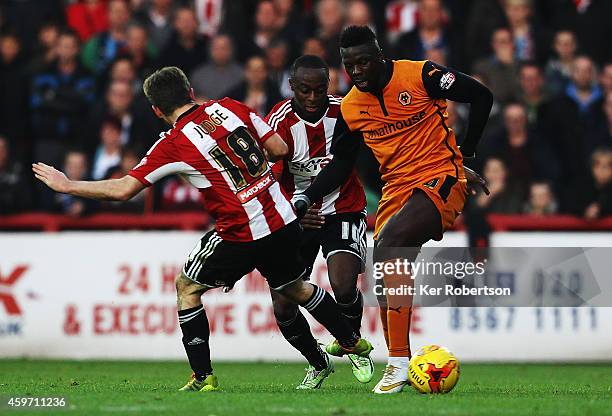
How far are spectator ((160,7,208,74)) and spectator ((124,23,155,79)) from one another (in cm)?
18

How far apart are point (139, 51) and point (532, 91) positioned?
16.9ft

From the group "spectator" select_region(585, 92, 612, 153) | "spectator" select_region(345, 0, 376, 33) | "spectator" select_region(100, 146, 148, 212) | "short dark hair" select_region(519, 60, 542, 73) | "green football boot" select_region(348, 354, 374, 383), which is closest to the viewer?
"green football boot" select_region(348, 354, 374, 383)

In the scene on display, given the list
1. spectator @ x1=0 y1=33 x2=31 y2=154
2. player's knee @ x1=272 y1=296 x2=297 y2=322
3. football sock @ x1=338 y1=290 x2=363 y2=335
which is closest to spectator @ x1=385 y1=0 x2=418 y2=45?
spectator @ x1=0 y1=33 x2=31 y2=154

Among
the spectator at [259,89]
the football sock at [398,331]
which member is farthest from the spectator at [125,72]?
the football sock at [398,331]

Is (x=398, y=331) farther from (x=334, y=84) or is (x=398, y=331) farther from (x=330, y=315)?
(x=334, y=84)

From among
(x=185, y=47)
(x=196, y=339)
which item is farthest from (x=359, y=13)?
(x=196, y=339)

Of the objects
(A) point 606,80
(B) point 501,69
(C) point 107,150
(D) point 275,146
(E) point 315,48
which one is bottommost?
(D) point 275,146

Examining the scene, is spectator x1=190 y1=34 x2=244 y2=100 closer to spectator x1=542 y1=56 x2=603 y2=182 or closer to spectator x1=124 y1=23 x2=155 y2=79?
spectator x1=124 y1=23 x2=155 y2=79

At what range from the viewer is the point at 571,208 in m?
14.5

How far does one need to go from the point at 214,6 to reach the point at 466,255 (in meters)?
5.59

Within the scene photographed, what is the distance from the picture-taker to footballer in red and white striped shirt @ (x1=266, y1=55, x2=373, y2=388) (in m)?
9.80

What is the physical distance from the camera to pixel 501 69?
620 inches

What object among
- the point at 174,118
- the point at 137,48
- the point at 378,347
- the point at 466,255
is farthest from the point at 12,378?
the point at 137,48

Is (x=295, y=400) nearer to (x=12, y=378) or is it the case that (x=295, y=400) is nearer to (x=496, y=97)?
(x=12, y=378)
